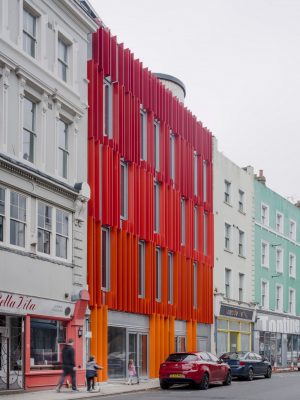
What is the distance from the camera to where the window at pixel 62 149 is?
28.2 metres

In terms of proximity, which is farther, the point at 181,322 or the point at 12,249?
the point at 181,322

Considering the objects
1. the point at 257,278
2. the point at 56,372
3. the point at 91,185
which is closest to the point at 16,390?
the point at 56,372

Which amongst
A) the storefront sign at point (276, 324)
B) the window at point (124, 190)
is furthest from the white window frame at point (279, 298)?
the window at point (124, 190)

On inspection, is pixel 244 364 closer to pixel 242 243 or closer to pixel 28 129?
pixel 242 243

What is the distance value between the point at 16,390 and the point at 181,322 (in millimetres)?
15330

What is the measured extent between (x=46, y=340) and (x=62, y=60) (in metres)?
10.1

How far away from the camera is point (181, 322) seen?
3850 cm

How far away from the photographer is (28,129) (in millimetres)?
26234

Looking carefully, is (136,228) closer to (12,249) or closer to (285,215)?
(12,249)

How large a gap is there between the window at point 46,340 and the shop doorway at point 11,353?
0.65 m

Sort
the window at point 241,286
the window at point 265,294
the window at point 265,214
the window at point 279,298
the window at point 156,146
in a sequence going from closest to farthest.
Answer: the window at point 156,146 → the window at point 241,286 → the window at point 265,294 → the window at point 265,214 → the window at point 279,298

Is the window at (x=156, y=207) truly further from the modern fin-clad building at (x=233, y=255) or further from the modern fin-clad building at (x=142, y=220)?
the modern fin-clad building at (x=233, y=255)

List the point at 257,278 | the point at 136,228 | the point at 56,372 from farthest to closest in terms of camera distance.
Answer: the point at 257,278
the point at 136,228
the point at 56,372

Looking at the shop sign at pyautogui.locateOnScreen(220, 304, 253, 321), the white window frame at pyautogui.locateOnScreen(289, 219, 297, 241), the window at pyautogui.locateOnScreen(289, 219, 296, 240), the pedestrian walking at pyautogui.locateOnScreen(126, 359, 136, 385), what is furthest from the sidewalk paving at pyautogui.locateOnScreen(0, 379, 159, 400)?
the window at pyautogui.locateOnScreen(289, 219, 296, 240)
